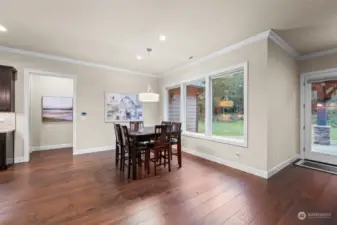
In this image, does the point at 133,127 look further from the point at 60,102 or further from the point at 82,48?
the point at 60,102

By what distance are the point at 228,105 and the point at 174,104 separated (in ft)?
7.57

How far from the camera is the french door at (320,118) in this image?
154 inches

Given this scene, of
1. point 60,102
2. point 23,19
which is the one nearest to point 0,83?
→ point 23,19

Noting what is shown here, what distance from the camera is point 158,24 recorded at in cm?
280

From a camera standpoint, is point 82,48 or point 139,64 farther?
point 139,64

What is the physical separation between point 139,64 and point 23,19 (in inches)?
112

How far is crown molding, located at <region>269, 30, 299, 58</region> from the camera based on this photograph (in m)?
3.12

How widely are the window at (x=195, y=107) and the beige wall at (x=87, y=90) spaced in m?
1.95

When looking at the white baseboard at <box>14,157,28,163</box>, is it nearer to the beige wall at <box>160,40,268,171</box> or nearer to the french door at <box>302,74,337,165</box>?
the beige wall at <box>160,40,268,171</box>

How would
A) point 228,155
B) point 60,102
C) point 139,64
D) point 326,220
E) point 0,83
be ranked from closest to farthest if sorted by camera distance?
point 326,220 < point 0,83 < point 228,155 < point 139,64 < point 60,102

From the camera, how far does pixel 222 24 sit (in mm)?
2807

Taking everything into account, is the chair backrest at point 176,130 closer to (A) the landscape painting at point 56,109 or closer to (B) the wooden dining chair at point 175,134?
(B) the wooden dining chair at point 175,134

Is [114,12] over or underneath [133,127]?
over

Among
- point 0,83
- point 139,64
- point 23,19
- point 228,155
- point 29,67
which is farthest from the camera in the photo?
point 139,64
